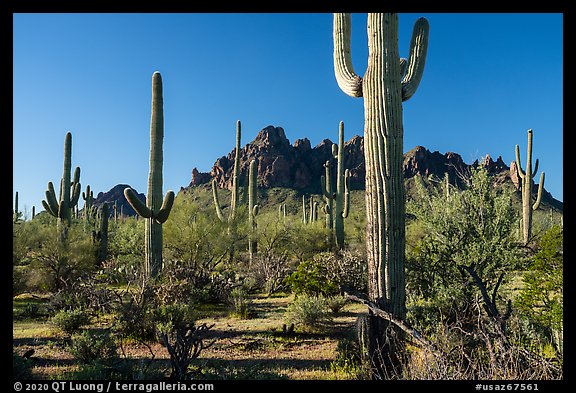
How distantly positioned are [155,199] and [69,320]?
396cm

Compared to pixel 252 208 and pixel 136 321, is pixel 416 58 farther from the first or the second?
pixel 252 208

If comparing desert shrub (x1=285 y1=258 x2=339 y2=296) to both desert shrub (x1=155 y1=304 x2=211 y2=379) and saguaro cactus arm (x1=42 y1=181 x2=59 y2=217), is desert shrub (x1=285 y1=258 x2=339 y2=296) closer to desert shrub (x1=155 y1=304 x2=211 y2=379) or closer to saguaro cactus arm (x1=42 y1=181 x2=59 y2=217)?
desert shrub (x1=155 y1=304 x2=211 y2=379)

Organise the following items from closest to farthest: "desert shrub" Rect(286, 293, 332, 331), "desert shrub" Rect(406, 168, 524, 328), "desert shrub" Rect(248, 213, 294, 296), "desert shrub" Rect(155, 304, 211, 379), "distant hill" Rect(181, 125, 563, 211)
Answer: "desert shrub" Rect(155, 304, 211, 379)
"desert shrub" Rect(406, 168, 524, 328)
"desert shrub" Rect(286, 293, 332, 331)
"desert shrub" Rect(248, 213, 294, 296)
"distant hill" Rect(181, 125, 563, 211)

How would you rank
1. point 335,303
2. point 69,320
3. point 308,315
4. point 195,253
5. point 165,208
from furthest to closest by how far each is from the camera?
1. point 195,253
2. point 165,208
3. point 335,303
4. point 308,315
5. point 69,320

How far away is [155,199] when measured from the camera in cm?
1077

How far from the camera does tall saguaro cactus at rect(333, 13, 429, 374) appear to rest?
5453 mm

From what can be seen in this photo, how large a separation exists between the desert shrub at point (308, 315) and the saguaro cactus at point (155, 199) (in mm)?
4113

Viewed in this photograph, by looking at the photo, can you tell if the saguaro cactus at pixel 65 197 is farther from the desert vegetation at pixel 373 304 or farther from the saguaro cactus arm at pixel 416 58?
the saguaro cactus arm at pixel 416 58

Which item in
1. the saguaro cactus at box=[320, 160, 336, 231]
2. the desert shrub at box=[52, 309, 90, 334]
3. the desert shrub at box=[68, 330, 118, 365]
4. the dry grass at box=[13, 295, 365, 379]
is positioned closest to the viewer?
the dry grass at box=[13, 295, 365, 379]

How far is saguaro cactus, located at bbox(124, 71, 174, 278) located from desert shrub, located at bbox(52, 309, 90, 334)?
1.94m

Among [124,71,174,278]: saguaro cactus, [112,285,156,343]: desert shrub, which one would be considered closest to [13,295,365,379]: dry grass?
[112,285,156,343]: desert shrub

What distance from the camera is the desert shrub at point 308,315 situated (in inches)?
319

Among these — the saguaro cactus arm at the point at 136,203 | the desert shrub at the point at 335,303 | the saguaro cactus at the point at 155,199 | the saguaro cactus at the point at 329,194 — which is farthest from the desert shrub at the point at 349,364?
the saguaro cactus at the point at 329,194

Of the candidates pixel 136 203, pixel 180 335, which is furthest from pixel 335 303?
pixel 136 203
